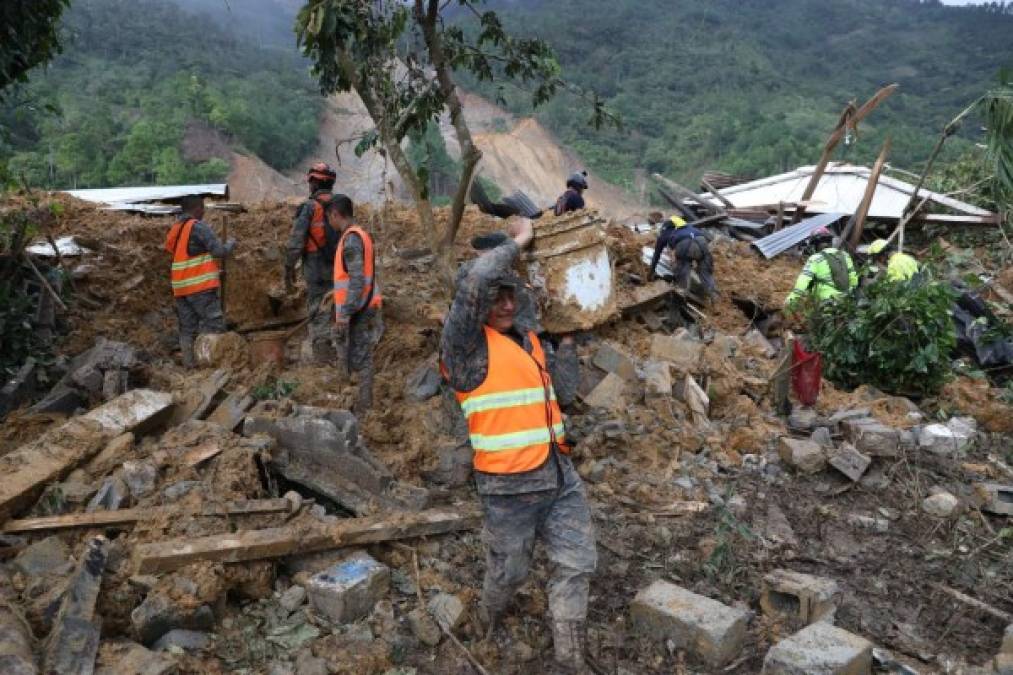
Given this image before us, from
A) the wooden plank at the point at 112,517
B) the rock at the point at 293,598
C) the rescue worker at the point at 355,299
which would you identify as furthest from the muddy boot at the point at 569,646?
the rescue worker at the point at 355,299

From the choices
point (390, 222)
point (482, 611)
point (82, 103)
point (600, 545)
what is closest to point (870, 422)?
point (600, 545)

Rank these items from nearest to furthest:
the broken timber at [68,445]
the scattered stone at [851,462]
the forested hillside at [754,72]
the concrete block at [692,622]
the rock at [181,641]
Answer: the rock at [181,641] → the concrete block at [692,622] → the broken timber at [68,445] → the scattered stone at [851,462] → the forested hillside at [754,72]

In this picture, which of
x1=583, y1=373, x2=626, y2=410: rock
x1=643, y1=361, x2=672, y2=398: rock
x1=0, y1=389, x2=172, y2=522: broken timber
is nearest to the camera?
x1=0, y1=389, x2=172, y2=522: broken timber

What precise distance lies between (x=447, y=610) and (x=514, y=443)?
3.32ft

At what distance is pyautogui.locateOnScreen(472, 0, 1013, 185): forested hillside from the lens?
102 ft

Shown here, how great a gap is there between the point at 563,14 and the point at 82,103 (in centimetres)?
3418

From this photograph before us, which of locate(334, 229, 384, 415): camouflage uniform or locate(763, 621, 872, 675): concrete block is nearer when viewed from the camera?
locate(763, 621, 872, 675): concrete block

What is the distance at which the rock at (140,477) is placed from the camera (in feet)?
13.9

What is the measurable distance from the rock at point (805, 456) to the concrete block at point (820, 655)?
2.39 meters

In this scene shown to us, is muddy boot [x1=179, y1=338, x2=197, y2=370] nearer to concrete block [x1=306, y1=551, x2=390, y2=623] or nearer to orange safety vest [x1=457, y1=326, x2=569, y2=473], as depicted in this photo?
concrete block [x1=306, y1=551, x2=390, y2=623]

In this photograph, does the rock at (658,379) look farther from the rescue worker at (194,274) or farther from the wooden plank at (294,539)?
the rescue worker at (194,274)

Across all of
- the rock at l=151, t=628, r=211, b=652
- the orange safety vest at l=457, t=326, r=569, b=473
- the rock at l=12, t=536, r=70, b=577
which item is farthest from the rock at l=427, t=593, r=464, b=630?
the rock at l=12, t=536, r=70, b=577

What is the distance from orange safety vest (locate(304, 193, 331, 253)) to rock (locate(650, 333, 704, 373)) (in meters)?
3.23

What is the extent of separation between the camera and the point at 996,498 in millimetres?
5430
